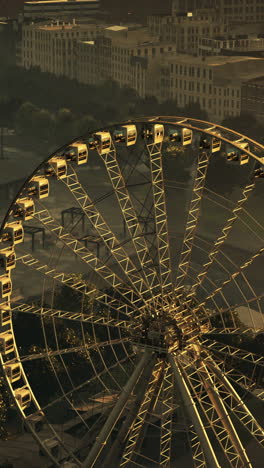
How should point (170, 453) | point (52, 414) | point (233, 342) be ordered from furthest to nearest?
point (233, 342), point (52, 414), point (170, 453)

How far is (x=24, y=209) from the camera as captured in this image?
4277 inches

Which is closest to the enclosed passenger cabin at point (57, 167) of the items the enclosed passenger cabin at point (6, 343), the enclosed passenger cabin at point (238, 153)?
the enclosed passenger cabin at point (6, 343)

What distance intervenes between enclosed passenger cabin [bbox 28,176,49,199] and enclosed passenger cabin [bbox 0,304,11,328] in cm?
676

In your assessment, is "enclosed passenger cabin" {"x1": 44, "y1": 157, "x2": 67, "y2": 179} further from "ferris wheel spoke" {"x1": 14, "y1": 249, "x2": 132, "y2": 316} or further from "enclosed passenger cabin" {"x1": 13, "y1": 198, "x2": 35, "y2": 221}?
"ferris wheel spoke" {"x1": 14, "y1": 249, "x2": 132, "y2": 316}

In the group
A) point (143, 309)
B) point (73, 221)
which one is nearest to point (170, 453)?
point (143, 309)

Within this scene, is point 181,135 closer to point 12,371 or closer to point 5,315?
point 5,315

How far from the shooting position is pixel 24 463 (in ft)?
390

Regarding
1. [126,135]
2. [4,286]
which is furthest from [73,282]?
[126,135]

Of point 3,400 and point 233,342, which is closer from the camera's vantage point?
point 3,400

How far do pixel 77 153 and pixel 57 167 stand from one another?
4.99 ft

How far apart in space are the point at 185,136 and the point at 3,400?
26654 millimetres

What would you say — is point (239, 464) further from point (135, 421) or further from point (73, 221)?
point (73, 221)

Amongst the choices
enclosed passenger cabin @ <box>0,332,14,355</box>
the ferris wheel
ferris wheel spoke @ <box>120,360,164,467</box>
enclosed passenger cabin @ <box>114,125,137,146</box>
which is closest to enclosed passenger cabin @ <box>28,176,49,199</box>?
the ferris wheel

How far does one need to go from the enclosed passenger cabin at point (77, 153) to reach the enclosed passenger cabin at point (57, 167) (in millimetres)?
707
